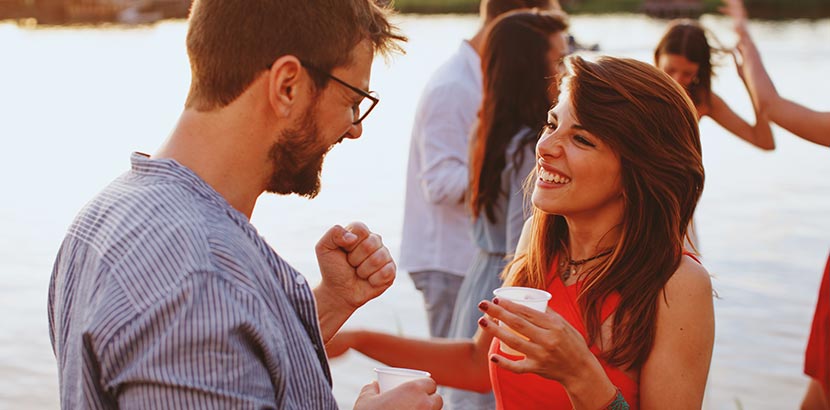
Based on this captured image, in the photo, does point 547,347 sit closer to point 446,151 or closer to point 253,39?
point 253,39

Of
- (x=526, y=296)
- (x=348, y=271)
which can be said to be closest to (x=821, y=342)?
(x=526, y=296)

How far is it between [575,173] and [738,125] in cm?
258

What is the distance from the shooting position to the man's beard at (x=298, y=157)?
1.90m

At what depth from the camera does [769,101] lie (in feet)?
13.7

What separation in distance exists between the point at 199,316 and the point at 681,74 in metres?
3.51

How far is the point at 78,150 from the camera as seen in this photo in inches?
595

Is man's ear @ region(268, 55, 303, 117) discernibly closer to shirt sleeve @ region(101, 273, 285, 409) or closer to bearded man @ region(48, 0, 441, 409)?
bearded man @ region(48, 0, 441, 409)

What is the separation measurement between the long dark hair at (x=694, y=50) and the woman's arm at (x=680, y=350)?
2.46 metres

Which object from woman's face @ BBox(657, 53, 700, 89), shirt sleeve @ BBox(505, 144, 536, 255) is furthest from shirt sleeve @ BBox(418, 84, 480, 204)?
woman's face @ BBox(657, 53, 700, 89)

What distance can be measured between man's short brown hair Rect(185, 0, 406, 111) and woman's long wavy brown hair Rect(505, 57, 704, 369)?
0.85 m

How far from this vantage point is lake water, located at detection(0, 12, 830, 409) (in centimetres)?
680

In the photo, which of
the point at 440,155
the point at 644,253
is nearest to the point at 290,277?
the point at 644,253

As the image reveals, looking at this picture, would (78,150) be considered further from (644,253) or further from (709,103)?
(644,253)

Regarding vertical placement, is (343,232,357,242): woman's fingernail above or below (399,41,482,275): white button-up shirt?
above
